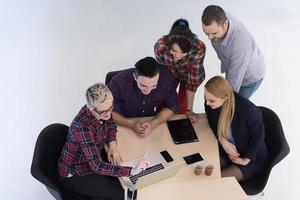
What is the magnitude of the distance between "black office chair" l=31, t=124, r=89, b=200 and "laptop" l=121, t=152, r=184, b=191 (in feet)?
1.43

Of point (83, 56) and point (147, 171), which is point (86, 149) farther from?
point (83, 56)

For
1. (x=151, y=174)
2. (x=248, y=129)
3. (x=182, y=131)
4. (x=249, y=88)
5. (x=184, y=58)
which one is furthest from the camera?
(x=249, y=88)

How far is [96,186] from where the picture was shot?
2590 mm

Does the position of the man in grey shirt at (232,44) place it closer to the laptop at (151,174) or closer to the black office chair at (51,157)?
the laptop at (151,174)

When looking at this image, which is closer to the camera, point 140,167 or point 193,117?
point 140,167

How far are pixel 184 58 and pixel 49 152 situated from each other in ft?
4.04

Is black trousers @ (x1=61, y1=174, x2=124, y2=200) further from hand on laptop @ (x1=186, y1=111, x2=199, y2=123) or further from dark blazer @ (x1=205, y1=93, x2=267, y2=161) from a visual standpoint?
dark blazer @ (x1=205, y1=93, x2=267, y2=161)

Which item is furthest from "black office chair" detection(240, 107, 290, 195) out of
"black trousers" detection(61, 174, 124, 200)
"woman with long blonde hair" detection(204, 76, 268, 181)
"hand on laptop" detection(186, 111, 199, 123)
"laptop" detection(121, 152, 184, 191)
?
"black trousers" detection(61, 174, 124, 200)

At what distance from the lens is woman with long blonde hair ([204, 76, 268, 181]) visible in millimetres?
2641

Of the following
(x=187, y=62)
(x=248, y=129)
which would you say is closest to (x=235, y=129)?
(x=248, y=129)

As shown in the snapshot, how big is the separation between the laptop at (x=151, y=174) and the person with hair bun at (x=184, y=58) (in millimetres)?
547

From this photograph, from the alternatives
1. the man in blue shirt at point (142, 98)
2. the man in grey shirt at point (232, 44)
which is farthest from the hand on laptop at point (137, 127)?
the man in grey shirt at point (232, 44)

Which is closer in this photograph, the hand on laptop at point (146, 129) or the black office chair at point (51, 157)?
the black office chair at point (51, 157)

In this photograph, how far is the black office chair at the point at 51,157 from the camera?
93.8 inches
